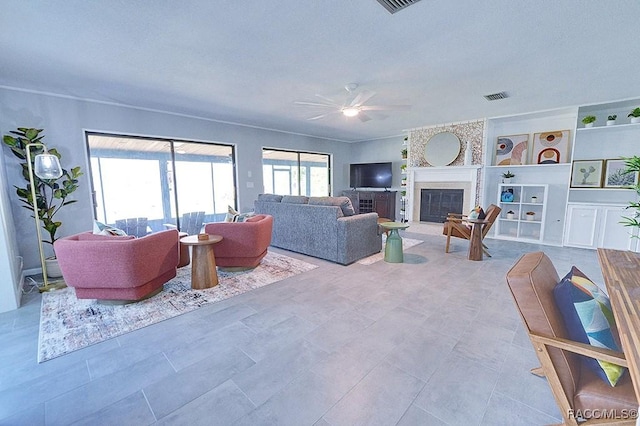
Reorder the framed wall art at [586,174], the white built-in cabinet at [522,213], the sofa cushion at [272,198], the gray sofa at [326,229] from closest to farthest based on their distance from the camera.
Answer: the gray sofa at [326,229]
the framed wall art at [586,174]
the sofa cushion at [272,198]
the white built-in cabinet at [522,213]

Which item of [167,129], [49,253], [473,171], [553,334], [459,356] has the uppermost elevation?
[167,129]

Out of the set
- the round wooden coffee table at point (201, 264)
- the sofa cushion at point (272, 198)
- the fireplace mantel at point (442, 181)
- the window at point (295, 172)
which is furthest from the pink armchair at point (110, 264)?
the fireplace mantel at point (442, 181)

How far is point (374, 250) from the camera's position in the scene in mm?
4379

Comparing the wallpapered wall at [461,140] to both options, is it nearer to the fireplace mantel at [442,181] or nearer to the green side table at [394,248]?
the fireplace mantel at [442,181]

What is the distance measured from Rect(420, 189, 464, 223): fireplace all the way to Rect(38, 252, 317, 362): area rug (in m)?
4.27

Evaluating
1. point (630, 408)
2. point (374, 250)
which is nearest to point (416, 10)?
point (630, 408)

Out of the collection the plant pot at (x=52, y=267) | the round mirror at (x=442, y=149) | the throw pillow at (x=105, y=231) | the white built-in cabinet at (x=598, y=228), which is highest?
the round mirror at (x=442, y=149)

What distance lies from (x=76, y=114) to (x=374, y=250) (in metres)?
5.03

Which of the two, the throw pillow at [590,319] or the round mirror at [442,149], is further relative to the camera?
the round mirror at [442,149]

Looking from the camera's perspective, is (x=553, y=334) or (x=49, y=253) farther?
(x=49, y=253)

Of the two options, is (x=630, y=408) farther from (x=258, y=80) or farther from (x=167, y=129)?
(x=167, y=129)

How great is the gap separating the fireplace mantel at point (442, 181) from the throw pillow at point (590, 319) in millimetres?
5012

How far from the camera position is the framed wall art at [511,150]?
17.6 feet

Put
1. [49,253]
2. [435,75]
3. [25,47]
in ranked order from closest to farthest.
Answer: [25,47]
[435,75]
[49,253]
